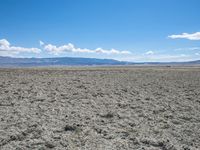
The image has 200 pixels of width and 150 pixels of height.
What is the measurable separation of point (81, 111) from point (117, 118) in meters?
2.03

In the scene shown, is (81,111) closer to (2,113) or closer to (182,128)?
(2,113)

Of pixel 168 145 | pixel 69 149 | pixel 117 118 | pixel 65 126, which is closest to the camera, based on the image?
pixel 69 149

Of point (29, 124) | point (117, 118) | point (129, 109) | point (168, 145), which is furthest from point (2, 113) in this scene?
point (168, 145)

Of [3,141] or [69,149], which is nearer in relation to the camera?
[69,149]

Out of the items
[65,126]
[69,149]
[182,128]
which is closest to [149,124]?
[182,128]

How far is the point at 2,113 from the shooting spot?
11531mm

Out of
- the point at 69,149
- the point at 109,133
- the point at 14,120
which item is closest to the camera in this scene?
the point at 69,149

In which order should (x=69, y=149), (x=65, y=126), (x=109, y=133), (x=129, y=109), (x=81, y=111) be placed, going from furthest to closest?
(x=129, y=109), (x=81, y=111), (x=65, y=126), (x=109, y=133), (x=69, y=149)

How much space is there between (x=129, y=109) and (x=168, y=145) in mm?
5630

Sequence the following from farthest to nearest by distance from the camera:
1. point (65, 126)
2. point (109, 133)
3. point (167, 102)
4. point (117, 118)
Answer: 1. point (167, 102)
2. point (117, 118)
3. point (65, 126)
4. point (109, 133)

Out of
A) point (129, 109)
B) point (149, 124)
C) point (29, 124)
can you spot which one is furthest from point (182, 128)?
point (29, 124)

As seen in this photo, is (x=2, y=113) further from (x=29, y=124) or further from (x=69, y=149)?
(x=69, y=149)

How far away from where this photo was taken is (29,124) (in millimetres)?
9773

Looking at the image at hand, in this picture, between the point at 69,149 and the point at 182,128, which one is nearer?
the point at 69,149
